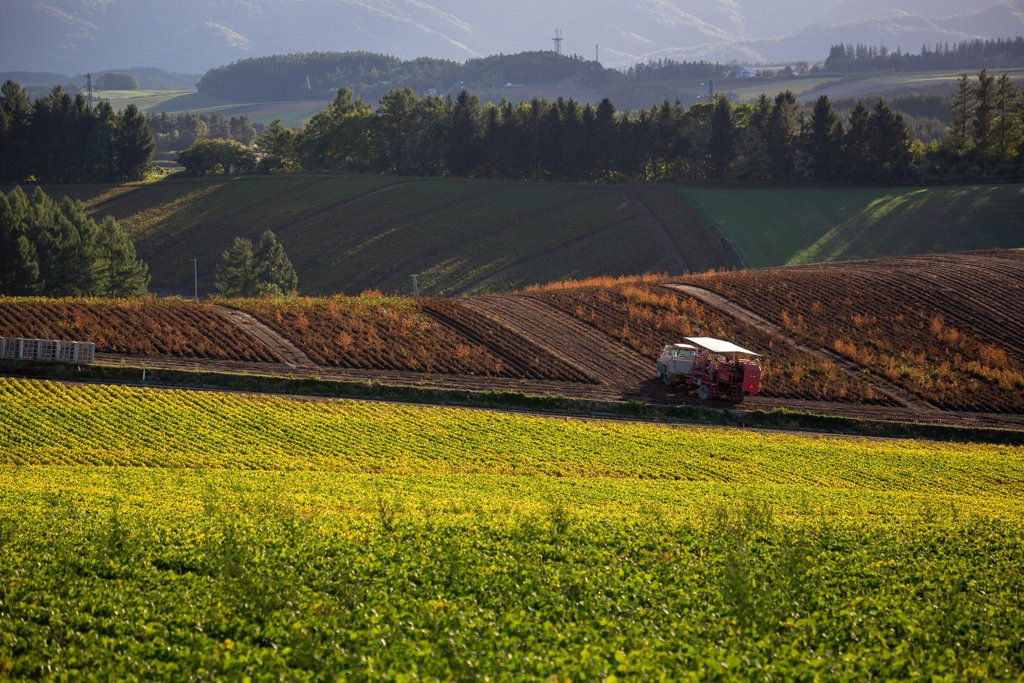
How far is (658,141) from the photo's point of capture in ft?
363

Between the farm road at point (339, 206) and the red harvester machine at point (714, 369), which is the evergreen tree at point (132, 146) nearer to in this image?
the farm road at point (339, 206)

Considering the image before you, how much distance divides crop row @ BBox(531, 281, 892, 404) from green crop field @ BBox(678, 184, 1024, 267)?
102 ft

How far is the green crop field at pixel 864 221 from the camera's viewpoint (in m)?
75.5

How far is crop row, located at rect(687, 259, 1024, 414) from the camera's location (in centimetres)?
3816

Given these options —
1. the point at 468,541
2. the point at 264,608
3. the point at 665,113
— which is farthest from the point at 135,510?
the point at 665,113

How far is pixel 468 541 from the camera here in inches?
543

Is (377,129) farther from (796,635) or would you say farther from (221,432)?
(796,635)

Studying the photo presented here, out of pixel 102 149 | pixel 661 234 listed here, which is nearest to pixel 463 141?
pixel 661 234

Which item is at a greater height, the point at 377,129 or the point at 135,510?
the point at 377,129

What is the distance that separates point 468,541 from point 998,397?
36.1m

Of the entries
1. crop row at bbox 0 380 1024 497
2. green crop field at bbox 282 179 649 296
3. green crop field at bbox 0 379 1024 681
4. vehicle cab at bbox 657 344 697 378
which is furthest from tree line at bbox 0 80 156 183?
vehicle cab at bbox 657 344 697 378

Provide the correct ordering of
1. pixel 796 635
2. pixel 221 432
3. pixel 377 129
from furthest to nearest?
pixel 377 129, pixel 221 432, pixel 796 635

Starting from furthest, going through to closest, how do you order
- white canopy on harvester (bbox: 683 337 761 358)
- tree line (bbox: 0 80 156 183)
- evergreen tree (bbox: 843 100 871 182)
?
tree line (bbox: 0 80 156 183) < evergreen tree (bbox: 843 100 871 182) < white canopy on harvester (bbox: 683 337 761 358)

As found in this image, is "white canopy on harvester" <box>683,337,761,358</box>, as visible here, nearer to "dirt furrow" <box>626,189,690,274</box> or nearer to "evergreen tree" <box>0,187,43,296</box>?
"dirt furrow" <box>626,189,690,274</box>
